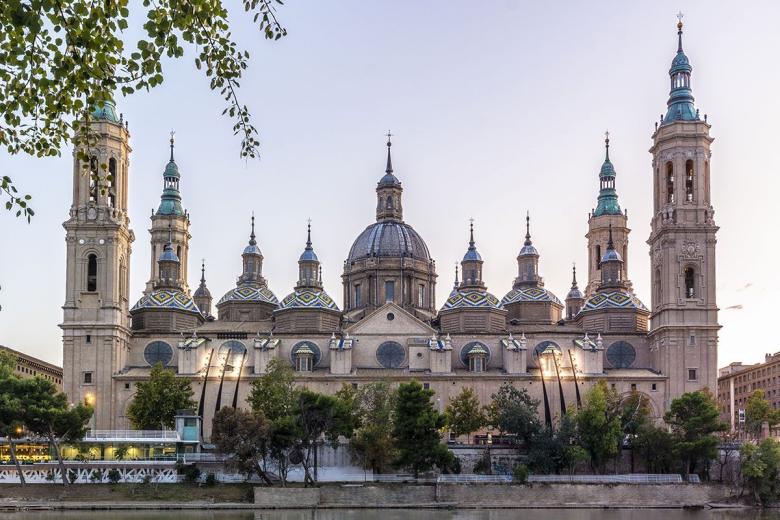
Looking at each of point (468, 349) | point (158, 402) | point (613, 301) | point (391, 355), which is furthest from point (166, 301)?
point (613, 301)

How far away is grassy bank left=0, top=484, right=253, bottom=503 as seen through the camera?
68.5 meters

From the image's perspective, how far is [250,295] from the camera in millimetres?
109188

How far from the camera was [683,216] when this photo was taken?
94.2 m

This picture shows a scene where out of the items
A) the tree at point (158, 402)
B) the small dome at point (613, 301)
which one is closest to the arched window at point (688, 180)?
the small dome at point (613, 301)

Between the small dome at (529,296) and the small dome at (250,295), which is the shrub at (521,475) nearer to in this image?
the small dome at (529,296)

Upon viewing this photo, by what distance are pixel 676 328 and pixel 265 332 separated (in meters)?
34.6

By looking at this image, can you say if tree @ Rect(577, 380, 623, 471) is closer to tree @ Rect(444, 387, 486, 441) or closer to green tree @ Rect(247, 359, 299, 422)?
tree @ Rect(444, 387, 486, 441)

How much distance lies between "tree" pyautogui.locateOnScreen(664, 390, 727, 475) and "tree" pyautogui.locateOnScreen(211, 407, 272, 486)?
27.0 m

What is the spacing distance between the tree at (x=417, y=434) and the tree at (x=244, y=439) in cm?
889

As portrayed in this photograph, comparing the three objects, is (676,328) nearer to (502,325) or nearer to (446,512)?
(502,325)

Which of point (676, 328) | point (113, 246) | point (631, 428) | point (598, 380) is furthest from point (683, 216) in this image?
point (113, 246)

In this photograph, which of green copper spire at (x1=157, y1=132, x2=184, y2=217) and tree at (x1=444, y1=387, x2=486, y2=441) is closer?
tree at (x1=444, y1=387, x2=486, y2=441)

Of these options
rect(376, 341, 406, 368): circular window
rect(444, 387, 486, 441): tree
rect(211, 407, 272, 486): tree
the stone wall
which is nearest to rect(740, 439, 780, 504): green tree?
the stone wall

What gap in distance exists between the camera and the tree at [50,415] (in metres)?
71.1
